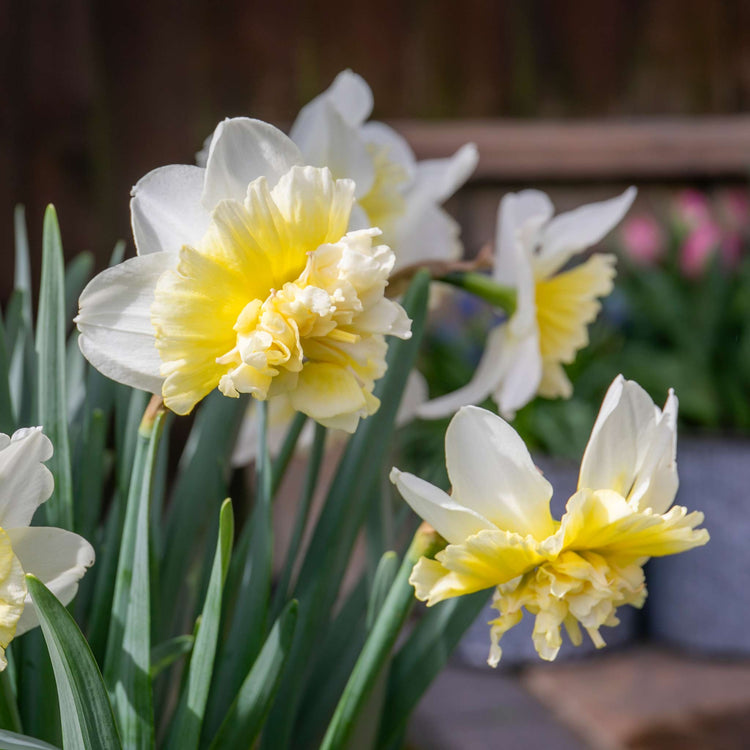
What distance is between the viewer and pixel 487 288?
0.48 meters

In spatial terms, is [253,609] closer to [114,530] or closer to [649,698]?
[114,530]

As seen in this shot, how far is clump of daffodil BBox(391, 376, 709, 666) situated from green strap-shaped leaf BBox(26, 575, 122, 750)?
0.37 ft

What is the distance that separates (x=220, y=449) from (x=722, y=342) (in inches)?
51.3

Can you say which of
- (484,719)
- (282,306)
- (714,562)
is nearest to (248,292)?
A: (282,306)

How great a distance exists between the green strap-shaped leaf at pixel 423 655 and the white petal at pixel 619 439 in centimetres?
15

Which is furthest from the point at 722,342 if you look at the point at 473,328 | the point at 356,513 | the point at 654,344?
the point at 356,513

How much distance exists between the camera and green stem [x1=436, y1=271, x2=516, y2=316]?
0.48 metres

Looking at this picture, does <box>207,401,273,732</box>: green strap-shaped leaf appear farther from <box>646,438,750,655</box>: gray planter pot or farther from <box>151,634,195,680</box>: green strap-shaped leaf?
<box>646,438,750,655</box>: gray planter pot

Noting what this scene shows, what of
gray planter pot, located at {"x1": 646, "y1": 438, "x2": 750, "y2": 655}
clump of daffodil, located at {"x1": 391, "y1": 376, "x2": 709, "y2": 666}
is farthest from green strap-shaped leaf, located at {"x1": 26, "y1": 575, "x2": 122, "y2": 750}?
gray planter pot, located at {"x1": 646, "y1": 438, "x2": 750, "y2": 655}

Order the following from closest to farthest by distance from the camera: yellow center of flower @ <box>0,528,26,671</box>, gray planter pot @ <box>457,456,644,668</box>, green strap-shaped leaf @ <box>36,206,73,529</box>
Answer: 1. yellow center of flower @ <box>0,528,26,671</box>
2. green strap-shaped leaf @ <box>36,206,73,529</box>
3. gray planter pot @ <box>457,456,644,668</box>

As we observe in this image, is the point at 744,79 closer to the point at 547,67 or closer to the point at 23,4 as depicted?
the point at 547,67

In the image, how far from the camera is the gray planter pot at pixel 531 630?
4.72 ft

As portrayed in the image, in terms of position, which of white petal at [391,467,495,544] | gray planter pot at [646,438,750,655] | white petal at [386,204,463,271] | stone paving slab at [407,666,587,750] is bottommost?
stone paving slab at [407,666,587,750]

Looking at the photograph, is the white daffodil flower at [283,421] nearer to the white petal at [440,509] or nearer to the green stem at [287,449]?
the green stem at [287,449]
